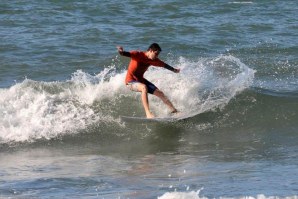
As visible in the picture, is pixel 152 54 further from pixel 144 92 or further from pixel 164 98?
pixel 164 98

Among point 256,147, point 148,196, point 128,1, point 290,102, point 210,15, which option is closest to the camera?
point 148,196

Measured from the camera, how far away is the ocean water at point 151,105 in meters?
9.31

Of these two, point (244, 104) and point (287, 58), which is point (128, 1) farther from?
point (244, 104)

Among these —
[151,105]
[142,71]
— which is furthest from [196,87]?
[142,71]

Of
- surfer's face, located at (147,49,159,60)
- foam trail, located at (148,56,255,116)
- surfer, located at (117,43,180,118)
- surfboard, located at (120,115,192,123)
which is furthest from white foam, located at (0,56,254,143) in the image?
surfer's face, located at (147,49,159,60)

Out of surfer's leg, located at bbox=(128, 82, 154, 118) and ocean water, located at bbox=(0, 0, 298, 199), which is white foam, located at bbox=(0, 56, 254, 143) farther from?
surfer's leg, located at bbox=(128, 82, 154, 118)

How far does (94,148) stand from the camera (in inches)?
477

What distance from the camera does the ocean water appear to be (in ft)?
30.6

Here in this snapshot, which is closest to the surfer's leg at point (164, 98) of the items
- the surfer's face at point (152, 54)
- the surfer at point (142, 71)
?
the surfer at point (142, 71)

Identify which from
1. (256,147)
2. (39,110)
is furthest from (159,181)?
(39,110)

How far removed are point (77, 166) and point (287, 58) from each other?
363 inches

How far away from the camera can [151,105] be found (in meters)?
13.7

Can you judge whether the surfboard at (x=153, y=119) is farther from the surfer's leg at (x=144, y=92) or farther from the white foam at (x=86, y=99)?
the white foam at (x=86, y=99)

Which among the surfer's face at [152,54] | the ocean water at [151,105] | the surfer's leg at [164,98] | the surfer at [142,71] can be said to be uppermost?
the surfer's face at [152,54]
